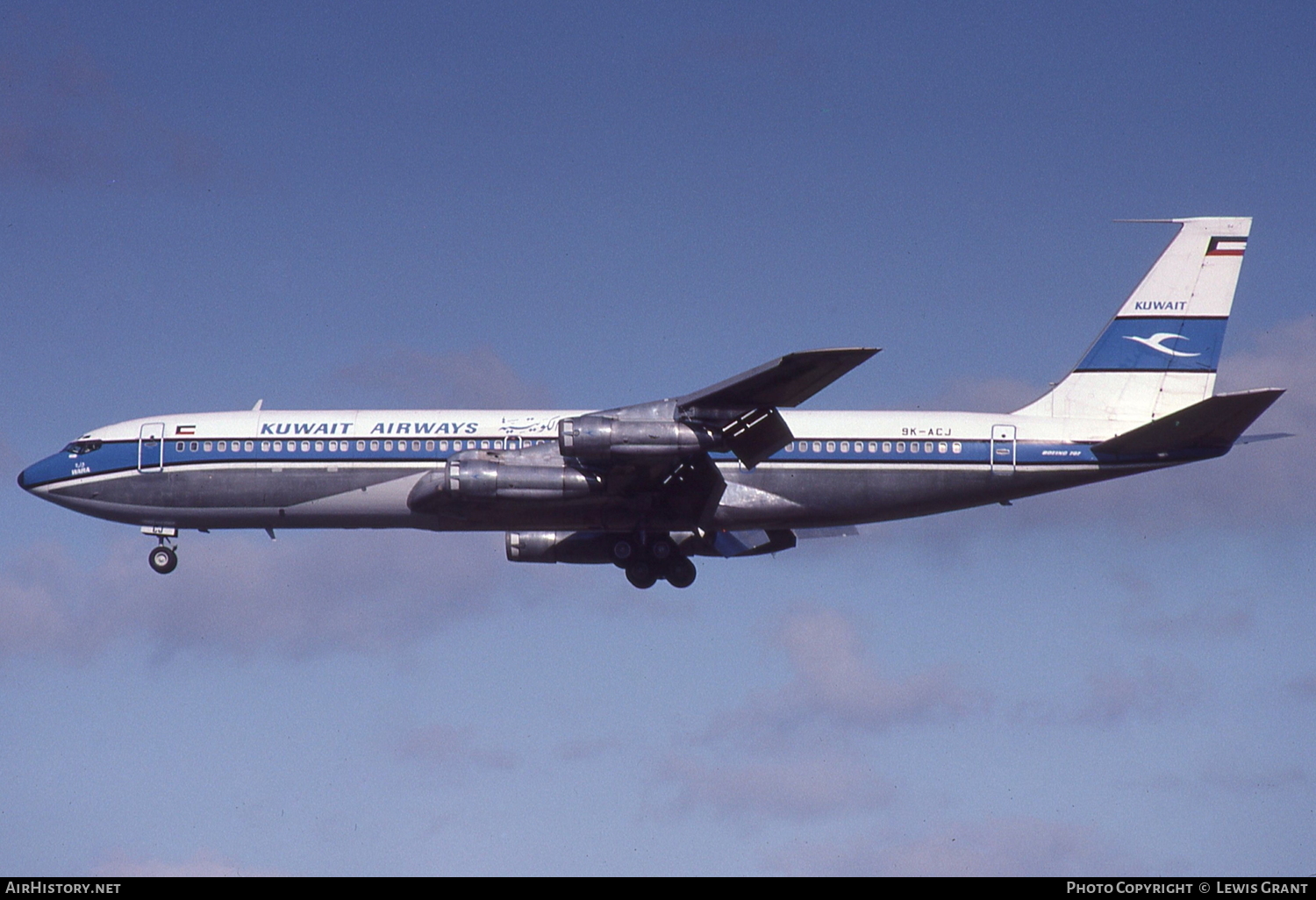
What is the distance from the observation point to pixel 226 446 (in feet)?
155

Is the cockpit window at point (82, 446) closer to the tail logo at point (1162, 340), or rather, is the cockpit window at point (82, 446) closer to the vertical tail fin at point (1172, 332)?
the vertical tail fin at point (1172, 332)

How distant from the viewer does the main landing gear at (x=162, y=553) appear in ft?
159

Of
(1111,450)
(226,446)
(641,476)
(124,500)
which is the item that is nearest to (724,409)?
(641,476)

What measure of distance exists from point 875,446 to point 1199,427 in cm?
858

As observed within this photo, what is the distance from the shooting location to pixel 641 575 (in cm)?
4766

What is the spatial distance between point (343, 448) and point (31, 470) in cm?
1063

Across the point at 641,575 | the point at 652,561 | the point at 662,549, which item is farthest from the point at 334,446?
the point at 662,549

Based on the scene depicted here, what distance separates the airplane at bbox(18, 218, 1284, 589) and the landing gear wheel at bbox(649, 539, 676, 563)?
50 mm

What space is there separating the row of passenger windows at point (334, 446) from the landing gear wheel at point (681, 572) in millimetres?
5307

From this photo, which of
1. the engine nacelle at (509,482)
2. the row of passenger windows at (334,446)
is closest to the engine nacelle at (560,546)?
the row of passenger windows at (334,446)

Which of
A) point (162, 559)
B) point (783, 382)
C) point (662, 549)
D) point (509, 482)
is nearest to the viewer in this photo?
point (783, 382)

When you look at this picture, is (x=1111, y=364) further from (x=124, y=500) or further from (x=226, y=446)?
(x=124, y=500)

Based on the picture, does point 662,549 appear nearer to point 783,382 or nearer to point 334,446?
point 783,382
